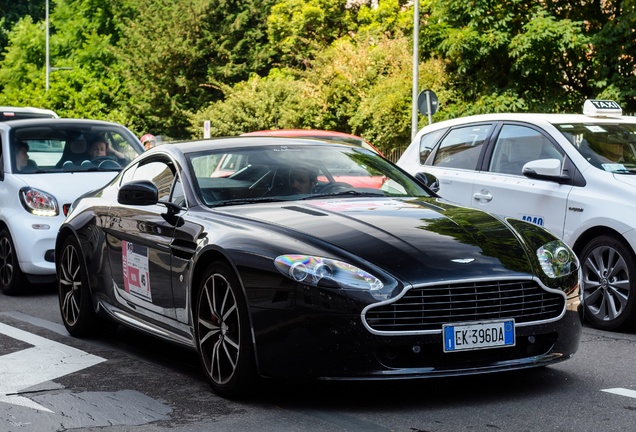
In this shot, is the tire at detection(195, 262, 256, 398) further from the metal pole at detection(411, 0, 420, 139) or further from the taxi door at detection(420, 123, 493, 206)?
the metal pole at detection(411, 0, 420, 139)

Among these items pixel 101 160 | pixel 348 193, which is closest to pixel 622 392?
pixel 348 193

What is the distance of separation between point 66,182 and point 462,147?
3.96 m

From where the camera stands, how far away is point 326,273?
241 inches

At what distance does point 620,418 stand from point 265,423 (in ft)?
5.54

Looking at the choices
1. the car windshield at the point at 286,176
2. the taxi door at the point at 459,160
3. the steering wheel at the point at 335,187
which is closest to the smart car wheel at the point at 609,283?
the taxi door at the point at 459,160

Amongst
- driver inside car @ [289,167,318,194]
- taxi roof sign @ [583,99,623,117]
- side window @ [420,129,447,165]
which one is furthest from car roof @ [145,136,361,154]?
side window @ [420,129,447,165]

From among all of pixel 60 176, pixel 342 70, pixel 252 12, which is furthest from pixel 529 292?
pixel 252 12

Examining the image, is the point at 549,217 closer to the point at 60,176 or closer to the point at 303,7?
the point at 60,176

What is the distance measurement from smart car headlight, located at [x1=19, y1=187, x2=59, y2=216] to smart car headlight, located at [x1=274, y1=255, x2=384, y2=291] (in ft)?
20.9

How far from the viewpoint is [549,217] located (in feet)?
32.6

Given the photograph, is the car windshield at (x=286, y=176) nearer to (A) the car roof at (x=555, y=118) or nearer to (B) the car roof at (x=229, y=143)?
(B) the car roof at (x=229, y=143)

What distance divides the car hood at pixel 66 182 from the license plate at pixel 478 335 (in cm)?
676

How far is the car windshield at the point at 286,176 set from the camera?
7.51m

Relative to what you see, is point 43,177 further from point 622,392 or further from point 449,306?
point 622,392
